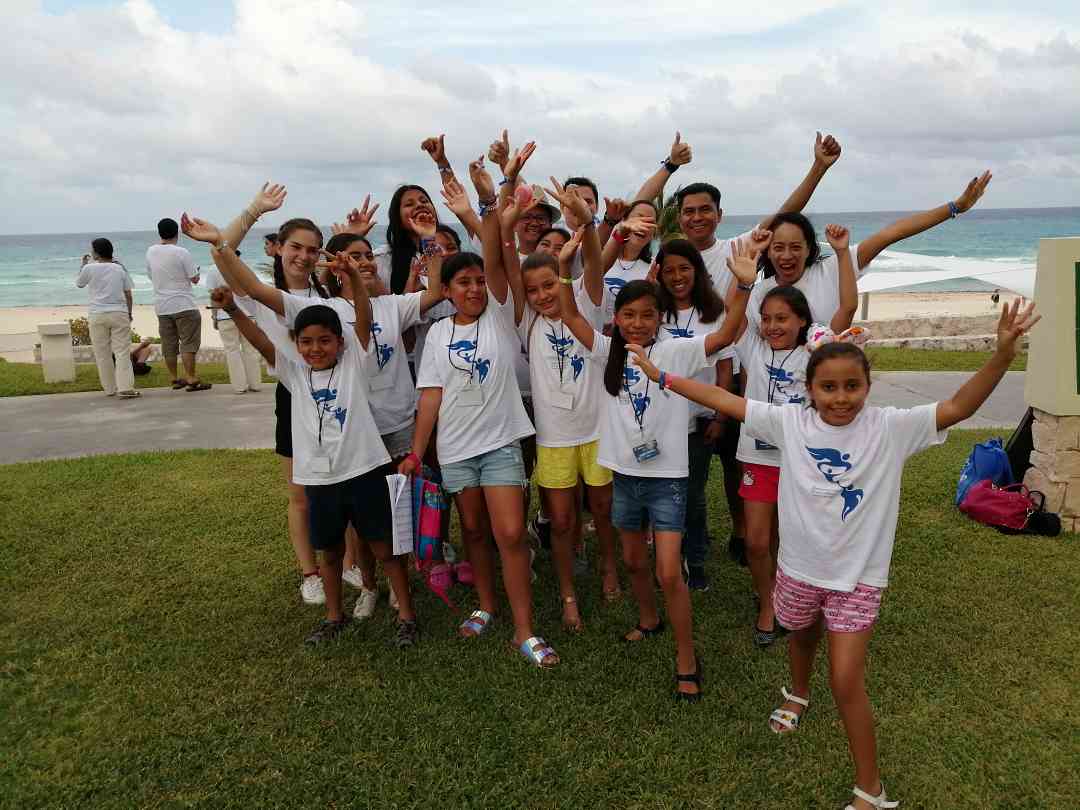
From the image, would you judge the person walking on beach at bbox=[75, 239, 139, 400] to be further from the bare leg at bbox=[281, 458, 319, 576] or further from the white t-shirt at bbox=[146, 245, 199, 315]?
the bare leg at bbox=[281, 458, 319, 576]

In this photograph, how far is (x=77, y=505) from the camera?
6.34 m

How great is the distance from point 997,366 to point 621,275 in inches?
91.9

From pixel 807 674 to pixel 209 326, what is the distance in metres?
29.5

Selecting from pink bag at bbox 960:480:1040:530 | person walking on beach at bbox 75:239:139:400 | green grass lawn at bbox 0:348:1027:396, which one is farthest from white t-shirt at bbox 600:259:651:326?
person walking on beach at bbox 75:239:139:400

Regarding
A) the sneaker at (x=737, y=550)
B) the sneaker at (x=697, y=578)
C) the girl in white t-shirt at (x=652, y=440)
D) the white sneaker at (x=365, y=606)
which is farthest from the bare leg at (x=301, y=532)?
the sneaker at (x=737, y=550)

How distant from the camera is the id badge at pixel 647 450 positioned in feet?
12.2

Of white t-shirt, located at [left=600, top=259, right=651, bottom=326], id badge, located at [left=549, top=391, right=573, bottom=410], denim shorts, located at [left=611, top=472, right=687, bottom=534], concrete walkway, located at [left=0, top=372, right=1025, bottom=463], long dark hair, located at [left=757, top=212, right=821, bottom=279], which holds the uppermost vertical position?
long dark hair, located at [left=757, top=212, right=821, bottom=279]

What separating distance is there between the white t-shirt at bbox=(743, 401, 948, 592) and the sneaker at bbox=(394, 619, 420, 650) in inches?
80.5

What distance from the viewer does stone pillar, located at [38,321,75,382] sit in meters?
11.2

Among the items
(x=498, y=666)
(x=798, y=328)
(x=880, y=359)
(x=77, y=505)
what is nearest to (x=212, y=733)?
(x=498, y=666)

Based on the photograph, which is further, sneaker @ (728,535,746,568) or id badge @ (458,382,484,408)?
sneaker @ (728,535,746,568)

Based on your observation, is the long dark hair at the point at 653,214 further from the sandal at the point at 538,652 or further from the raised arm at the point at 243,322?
the sandal at the point at 538,652

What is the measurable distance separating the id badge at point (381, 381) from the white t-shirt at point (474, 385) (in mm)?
268

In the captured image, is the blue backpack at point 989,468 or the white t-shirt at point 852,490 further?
the blue backpack at point 989,468
